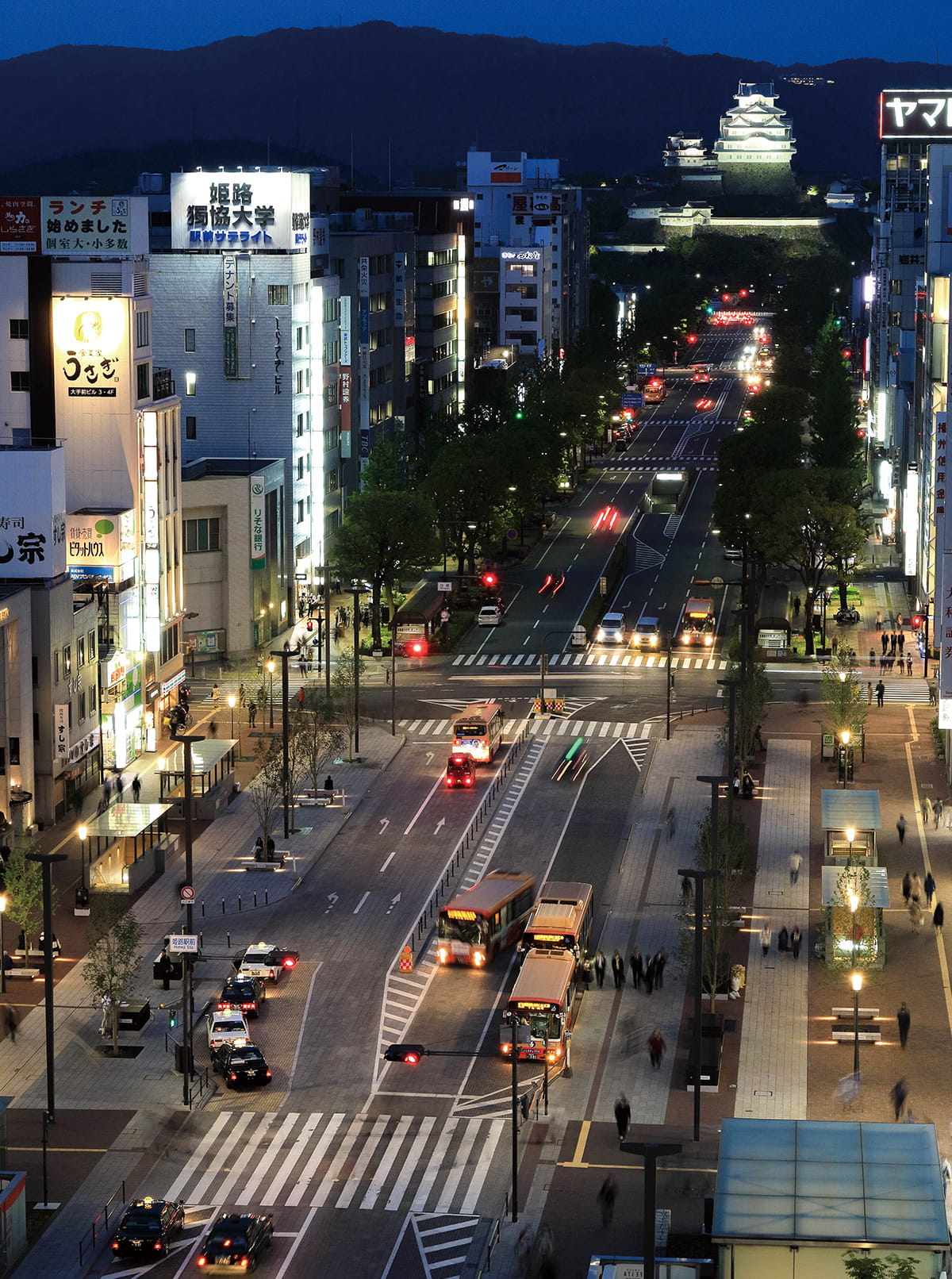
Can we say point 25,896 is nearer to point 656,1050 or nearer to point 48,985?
point 48,985

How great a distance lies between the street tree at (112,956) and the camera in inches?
2638

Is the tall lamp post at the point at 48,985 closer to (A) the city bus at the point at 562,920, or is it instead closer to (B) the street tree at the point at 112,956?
(B) the street tree at the point at 112,956

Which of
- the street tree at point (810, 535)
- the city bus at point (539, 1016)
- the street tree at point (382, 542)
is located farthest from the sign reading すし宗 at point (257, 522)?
the city bus at point (539, 1016)

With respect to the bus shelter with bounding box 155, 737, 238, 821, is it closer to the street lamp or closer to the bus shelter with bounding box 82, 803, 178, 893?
the bus shelter with bounding box 82, 803, 178, 893

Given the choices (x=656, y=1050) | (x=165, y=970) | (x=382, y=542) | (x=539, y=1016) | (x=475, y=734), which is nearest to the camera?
(x=656, y=1050)

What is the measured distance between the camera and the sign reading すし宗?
122688 mm

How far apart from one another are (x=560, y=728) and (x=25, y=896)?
132ft

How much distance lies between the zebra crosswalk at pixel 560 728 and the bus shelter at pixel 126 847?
23.3 meters

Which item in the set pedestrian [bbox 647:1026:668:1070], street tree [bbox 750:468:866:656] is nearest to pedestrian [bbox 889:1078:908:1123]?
pedestrian [bbox 647:1026:668:1070]

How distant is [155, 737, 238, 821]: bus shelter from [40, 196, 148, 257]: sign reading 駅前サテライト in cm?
2421

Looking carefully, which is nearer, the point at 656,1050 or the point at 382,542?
the point at 656,1050

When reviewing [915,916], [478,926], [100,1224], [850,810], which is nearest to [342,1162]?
[100,1224]

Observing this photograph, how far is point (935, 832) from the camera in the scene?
90.0m

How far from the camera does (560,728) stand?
109m
